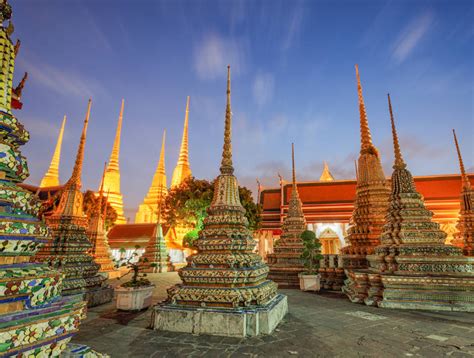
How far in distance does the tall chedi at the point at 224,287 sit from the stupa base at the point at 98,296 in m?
4.12

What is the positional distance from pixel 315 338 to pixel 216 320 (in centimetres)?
194

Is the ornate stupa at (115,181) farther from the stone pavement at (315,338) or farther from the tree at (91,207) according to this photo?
the stone pavement at (315,338)

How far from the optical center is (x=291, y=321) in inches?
241

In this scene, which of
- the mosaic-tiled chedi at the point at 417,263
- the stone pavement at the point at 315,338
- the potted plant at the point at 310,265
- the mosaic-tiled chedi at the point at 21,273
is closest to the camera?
the mosaic-tiled chedi at the point at 21,273

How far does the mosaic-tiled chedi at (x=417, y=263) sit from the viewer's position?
7.68 metres

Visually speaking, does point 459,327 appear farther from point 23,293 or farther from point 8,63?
point 8,63

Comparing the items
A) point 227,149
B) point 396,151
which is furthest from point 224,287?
point 396,151

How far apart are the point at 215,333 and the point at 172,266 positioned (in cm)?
1990

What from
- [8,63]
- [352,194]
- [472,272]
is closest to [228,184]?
[8,63]

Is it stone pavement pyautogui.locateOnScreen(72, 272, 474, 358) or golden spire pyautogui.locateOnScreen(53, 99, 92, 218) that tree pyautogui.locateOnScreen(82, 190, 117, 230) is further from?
stone pavement pyautogui.locateOnScreen(72, 272, 474, 358)

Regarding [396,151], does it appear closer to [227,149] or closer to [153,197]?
[227,149]

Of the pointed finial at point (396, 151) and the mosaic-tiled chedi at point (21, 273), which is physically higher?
the pointed finial at point (396, 151)

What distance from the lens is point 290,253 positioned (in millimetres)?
14906

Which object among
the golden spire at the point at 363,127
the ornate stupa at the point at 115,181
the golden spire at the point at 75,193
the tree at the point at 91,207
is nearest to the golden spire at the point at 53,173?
the ornate stupa at the point at 115,181
